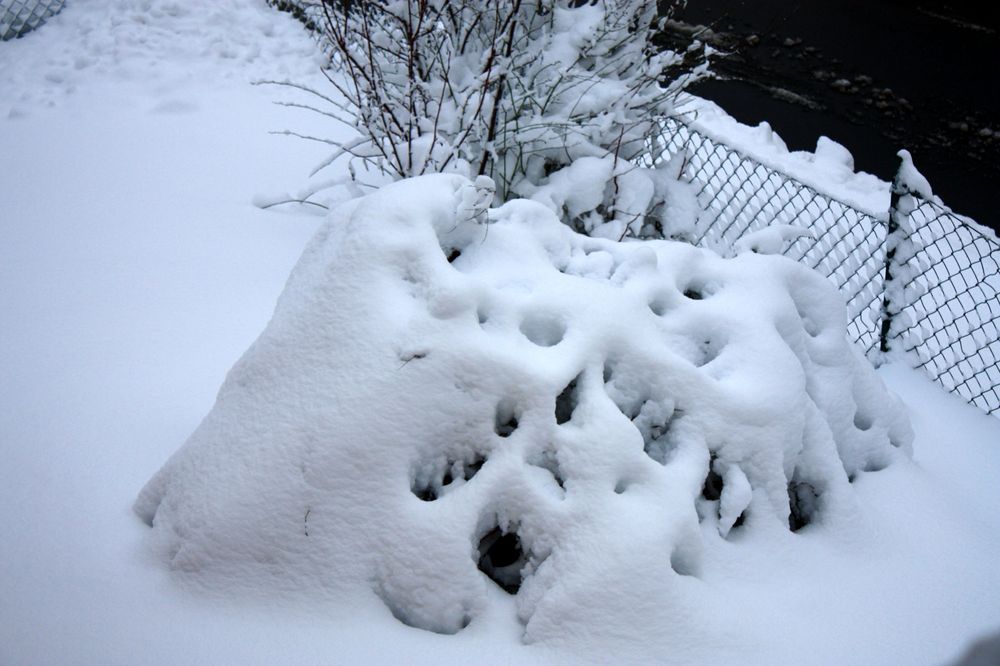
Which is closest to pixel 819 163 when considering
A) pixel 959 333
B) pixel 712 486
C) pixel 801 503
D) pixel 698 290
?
pixel 959 333

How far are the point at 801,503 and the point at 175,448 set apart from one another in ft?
6.01

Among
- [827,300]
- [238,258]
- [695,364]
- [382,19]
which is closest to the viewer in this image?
[695,364]

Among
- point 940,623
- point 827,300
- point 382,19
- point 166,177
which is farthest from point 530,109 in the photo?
point 940,623

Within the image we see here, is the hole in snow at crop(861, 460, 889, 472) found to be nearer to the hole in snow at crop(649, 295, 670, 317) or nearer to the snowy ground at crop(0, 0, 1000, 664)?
the snowy ground at crop(0, 0, 1000, 664)

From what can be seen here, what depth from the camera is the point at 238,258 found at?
3.05 meters

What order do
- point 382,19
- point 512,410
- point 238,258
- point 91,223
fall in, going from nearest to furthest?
point 512,410, point 238,258, point 91,223, point 382,19

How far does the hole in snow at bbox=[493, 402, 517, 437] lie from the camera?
1591mm

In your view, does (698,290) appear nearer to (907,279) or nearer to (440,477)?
(440,477)

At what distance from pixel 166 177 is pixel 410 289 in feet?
9.01

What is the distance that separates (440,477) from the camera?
5.06 ft

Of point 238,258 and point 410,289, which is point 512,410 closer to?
point 410,289

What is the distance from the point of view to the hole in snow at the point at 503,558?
4.99 feet

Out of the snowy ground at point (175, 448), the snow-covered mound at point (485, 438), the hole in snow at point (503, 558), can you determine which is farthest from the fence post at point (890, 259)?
the hole in snow at point (503, 558)

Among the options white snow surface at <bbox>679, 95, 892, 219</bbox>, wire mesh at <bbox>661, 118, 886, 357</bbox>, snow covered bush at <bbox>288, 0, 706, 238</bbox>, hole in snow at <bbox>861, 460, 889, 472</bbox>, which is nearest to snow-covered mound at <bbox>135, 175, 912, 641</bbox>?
hole in snow at <bbox>861, 460, 889, 472</bbox>
